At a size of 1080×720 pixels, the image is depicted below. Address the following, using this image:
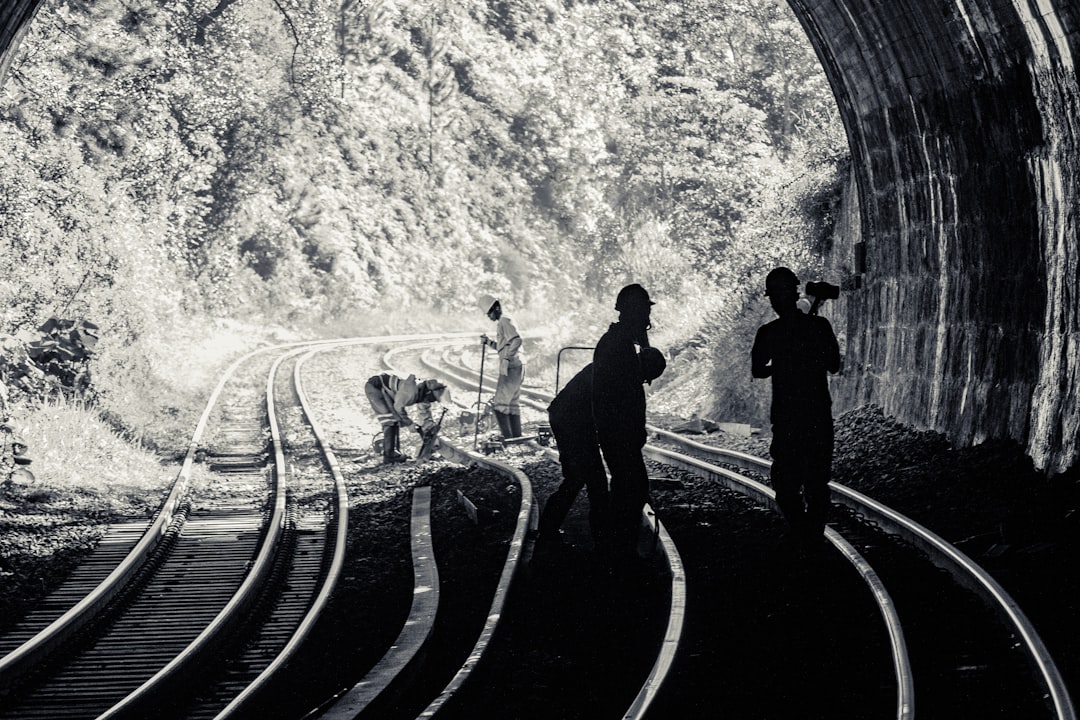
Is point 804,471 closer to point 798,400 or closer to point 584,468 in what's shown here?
point 798,400

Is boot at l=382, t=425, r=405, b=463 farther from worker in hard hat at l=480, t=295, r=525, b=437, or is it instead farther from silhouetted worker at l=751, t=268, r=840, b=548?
silhouetted worker at l=751, t=268, r=840, b=548

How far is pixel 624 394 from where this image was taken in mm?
7770

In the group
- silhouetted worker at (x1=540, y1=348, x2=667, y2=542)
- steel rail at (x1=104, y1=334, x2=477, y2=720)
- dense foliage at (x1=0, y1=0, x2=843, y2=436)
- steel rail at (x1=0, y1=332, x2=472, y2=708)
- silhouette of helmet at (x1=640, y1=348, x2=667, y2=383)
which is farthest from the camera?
dense foliage at (x1=0, y1=0, x2=843, y2=436)

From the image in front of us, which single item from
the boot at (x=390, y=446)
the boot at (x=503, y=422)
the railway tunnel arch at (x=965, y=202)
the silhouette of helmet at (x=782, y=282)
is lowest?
the boot at (x=390, y=446)

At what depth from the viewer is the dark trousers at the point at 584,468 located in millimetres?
8273

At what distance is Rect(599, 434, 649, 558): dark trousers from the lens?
25.7 feet

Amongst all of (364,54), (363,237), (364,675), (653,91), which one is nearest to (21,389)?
(364,675)

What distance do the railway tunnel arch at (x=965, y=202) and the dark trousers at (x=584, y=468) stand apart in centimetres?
373

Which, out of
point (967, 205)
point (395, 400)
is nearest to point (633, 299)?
point (967, 205)

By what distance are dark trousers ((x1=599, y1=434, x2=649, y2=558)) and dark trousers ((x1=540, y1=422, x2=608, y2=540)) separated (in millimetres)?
252

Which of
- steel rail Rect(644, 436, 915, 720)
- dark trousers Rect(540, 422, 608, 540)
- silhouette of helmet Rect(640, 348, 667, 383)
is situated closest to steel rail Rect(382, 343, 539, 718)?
dark trousers Rect(540, 422, 608, 540)

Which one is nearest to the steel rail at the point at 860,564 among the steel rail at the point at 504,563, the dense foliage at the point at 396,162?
the steel rail at the point at 504,563

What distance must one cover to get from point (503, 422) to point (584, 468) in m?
7.50

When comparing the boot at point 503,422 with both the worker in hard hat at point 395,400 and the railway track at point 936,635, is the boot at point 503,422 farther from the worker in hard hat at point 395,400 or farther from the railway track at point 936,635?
the railway track at point 936,635
